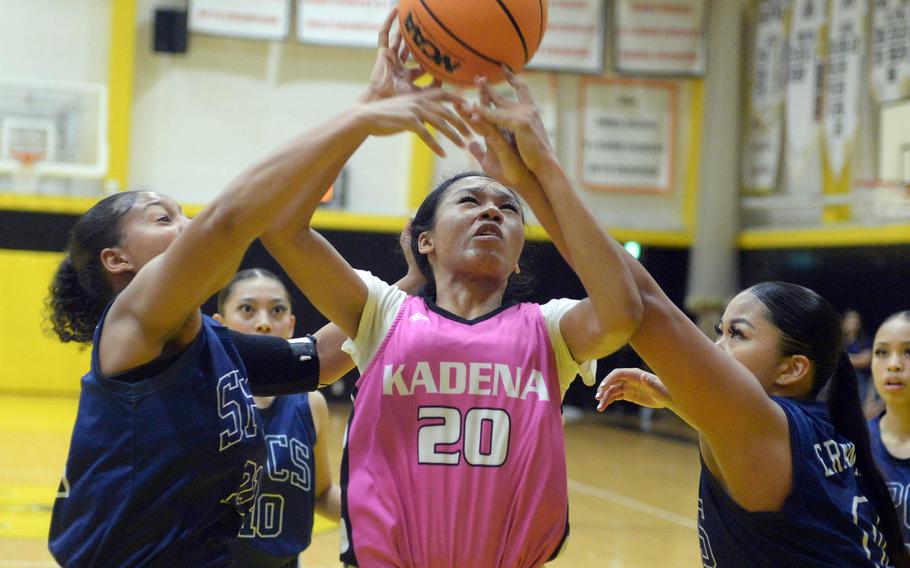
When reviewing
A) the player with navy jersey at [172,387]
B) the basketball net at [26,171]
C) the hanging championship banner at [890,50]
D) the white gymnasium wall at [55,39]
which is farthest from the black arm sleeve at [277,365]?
the white gymnasium wall at [55,39]

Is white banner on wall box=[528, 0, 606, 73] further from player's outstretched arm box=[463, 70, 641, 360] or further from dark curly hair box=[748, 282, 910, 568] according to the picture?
player's outstretched arm box=[463, 70, 641, 360]

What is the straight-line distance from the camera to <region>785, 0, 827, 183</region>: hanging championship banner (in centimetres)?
1238

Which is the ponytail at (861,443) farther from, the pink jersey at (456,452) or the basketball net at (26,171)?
the basketball net at (26,171)

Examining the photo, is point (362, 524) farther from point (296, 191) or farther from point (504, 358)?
point (296, 191)

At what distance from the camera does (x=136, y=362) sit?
2.23 metres

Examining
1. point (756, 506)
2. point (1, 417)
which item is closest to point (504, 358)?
point (756, 506)

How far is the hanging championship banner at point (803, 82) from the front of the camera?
40.6 feet

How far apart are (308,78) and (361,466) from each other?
1098 cm

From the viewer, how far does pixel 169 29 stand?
1227 cm

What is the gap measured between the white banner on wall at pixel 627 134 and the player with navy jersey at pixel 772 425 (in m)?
10.8

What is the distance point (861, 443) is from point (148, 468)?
5.58ft

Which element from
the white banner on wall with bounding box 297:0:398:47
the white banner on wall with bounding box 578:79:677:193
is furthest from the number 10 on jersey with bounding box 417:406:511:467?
the white banner on wall with bounding box 578:79:677:193

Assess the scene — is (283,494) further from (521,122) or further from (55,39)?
(55,39)

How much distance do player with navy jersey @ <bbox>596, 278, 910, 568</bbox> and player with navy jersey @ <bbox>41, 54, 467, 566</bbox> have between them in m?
0.75
